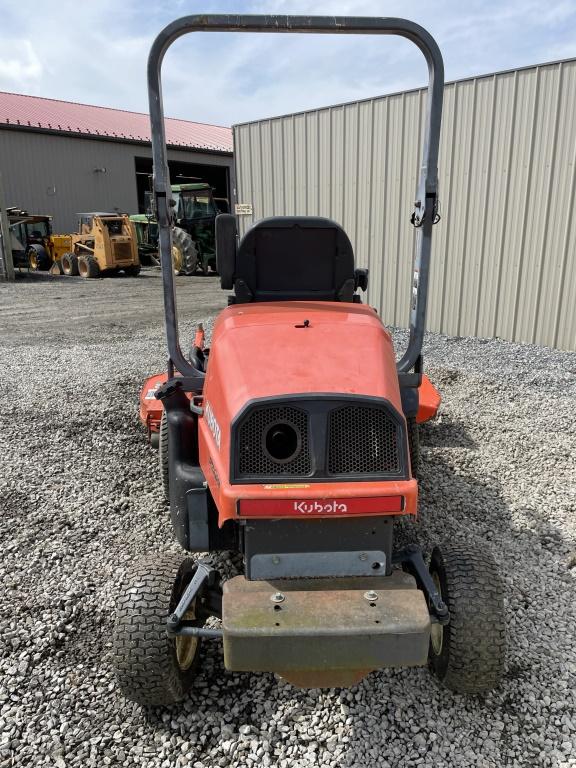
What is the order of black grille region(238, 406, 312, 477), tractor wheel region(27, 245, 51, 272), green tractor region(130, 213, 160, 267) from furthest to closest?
green tractor region(130, 213, 160, 267)
tractor wheel region(27, 245, 51, 272)
black grille region(238, 406, 312, 477)

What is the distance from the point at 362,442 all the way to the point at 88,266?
1577cm

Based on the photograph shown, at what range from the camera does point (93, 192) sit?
23328 mm

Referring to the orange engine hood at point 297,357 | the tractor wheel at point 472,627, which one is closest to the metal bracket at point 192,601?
the orange engine hood at point 297,357

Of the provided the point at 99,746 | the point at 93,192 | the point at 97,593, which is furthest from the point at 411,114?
the point at 93,192

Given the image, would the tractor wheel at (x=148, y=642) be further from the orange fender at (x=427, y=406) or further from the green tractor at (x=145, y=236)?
the green tractor at (x=145, y=236)

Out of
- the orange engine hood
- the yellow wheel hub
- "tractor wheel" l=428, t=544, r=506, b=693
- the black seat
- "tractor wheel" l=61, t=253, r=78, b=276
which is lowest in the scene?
the yellow wheel hub

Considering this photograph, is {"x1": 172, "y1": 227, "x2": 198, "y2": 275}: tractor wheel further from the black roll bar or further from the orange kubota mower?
the orange kubota mower

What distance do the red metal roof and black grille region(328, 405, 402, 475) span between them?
21.8 metres

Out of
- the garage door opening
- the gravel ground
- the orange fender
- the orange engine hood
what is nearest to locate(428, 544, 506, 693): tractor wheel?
the gravel ground

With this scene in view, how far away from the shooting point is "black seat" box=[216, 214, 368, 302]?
2867 millimetres

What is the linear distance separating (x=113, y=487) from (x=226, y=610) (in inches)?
88.3

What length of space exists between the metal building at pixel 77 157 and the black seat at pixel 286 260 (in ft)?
71.0

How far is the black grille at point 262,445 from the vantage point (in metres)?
1.92

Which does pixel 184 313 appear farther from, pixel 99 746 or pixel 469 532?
pixel 99 746
